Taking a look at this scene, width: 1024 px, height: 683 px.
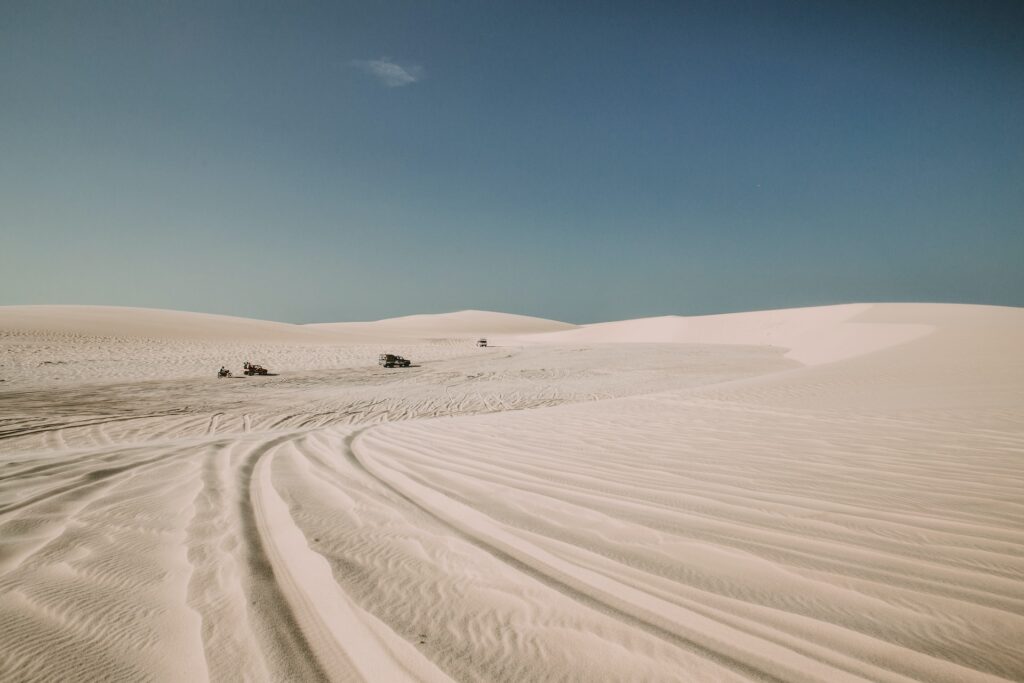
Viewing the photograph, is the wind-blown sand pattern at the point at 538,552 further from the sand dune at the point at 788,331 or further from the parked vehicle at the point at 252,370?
the sand dune at the point at 788,331

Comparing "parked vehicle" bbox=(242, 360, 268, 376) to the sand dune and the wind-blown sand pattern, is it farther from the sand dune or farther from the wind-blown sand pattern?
the sand dune

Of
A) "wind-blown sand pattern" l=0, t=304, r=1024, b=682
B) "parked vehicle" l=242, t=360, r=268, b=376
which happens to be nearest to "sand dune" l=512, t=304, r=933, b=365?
"wind-blown sand pattern" l=0, t=304, r=1024, b=682

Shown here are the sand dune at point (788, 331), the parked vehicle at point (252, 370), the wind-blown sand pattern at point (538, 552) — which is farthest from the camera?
the sand dune at point (788, 331)

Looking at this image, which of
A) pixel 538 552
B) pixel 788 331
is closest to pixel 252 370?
pixel 538 552

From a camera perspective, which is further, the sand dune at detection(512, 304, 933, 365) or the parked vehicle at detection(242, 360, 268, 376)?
the sand dune at detection(512, 304, 933, 365)

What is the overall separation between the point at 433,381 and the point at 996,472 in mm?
14242

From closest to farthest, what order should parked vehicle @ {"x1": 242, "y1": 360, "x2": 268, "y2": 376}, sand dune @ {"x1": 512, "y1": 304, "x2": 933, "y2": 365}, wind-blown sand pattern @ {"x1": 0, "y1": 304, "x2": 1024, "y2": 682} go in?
wind-blown sand pattern @ {"x1": 0, "y1": 304, "x2": 1024, "y2": 682} < parked vehicle @ {"x1": 242, "y1": 360, "x2": 268, "y2": 376} < sand dune @ {"x1": 512, "y1": 304, "x2": 933, "y2": 365}

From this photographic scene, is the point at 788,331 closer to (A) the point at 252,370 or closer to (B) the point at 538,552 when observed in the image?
(A) the point at 252,370

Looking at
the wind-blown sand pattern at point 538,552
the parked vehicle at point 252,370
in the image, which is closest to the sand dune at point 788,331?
the wind-blown sand pattern at point 538,552

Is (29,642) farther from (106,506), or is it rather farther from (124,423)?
(124,423)

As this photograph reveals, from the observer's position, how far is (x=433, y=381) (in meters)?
16.2

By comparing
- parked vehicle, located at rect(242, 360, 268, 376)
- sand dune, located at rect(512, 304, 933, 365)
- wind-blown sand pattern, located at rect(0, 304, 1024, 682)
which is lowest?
wind-blown sand pattern, located at rect(0, 304, 1024, 682)

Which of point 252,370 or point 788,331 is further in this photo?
point 788,331

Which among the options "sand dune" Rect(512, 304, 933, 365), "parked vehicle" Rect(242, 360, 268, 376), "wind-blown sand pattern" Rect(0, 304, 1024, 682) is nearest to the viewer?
"wind-blown sand pattern" Rect(0, 304, 1024, 682)
